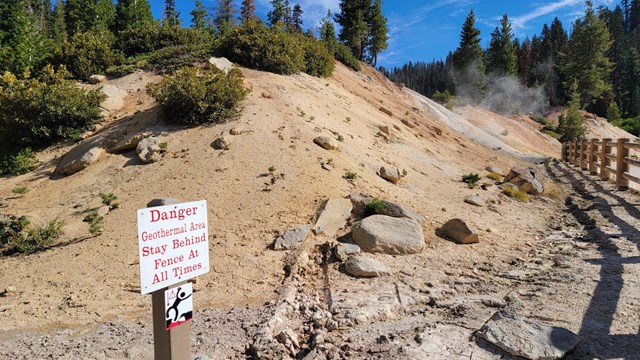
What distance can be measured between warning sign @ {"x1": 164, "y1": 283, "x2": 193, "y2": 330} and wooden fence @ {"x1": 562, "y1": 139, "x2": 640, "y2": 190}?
11.6 meters

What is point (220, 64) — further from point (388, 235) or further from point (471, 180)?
point (388, 235)

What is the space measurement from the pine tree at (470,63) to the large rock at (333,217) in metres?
51.1

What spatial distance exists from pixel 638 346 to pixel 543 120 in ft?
193

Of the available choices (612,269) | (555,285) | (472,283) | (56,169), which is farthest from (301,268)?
(56,169)

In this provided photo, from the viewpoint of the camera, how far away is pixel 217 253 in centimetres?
640

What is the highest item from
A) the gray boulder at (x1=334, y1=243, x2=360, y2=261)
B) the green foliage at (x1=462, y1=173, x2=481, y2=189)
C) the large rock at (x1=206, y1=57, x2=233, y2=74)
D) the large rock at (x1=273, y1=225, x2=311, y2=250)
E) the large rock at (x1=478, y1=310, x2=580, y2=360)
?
the large rock at (x1=206, y1=57, x2=233, y2=74)

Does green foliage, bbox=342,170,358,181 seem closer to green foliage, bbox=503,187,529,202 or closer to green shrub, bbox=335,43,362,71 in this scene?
green foliage, bbox=503,187,529,202

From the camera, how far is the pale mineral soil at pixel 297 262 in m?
4.26

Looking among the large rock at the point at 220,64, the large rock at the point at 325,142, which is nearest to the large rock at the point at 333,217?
the large rock at the point at 325,142

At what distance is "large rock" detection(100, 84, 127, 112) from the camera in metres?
12.3

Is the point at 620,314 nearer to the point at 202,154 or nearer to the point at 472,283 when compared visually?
the point at 472,283

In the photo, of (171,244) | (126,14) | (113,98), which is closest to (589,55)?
(126,14)

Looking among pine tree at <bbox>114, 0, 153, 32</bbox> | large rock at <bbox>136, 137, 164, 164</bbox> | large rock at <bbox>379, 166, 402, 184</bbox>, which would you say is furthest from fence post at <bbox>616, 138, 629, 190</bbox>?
pine tree at <bbox>114, 0, 153, 32</bbox>

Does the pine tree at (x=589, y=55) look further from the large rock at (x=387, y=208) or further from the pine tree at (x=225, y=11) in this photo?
the large rock at (x=387, y=208)
